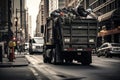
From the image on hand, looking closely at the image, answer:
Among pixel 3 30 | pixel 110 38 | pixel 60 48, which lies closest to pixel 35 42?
pixel 3 30

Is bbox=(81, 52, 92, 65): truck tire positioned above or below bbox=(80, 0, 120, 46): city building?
below

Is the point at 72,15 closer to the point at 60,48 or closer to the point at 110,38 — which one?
the point at 60,48

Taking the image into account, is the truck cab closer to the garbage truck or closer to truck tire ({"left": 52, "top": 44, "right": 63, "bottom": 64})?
truck tire ({"left": 52, "top": 44, "right": 63, "bottom": 64})

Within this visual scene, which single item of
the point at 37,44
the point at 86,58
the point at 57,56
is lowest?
the point at 86,58

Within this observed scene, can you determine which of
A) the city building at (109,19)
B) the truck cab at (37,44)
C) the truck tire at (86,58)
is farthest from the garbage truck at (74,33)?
the city building at (109,19)

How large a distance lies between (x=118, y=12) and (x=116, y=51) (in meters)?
24.0

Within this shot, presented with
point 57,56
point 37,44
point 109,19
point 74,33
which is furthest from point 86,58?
point 109,19

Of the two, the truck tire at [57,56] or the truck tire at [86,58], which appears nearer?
the truck tire at [57,56]

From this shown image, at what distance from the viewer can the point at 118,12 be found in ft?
219

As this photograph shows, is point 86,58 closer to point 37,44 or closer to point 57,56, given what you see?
point 57,56

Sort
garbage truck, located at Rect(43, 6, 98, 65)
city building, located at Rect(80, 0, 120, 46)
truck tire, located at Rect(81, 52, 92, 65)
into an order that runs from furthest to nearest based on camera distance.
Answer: city building, located at Rect(80, 0, 120, 46)
truck tire, located at Rect(81, 52, 92, 65)
garbage truck, located at Rect(43, 6, 98, 65)

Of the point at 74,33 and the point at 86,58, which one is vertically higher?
the point at 74,33

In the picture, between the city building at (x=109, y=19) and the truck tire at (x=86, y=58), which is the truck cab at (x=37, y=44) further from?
the truck tire at (x=86, y=58)

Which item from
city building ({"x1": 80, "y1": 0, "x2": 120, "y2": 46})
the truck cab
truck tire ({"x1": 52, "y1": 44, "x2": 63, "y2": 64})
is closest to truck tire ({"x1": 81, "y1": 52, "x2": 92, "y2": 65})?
truck tire ({"x1": 52, "y1": 44, "x2": 63, "y2": 64})
